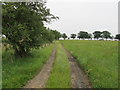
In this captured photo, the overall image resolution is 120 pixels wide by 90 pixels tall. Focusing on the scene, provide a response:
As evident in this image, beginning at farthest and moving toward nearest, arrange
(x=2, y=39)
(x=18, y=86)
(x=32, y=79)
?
(x=2, y=39) → (x=32, y=79) → (x=18, y=86)

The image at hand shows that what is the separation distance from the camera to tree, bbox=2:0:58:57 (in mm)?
17203

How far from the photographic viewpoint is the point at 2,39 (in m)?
17.4

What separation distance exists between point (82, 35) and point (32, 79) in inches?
6529

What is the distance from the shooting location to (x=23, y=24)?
735 inches

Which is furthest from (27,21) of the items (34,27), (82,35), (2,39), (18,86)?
(82,35)

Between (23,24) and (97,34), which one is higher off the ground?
(97,34)

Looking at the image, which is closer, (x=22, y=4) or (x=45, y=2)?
(x=22, y=4)

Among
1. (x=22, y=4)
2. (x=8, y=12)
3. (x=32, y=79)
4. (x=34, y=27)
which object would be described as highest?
(x=22, y=4)

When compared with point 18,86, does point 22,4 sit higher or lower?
higher

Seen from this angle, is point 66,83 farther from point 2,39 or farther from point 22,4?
point 22,4

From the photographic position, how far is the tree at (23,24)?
56.4ft

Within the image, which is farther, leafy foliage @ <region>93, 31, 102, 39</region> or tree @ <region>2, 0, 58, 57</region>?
leafy foliage @ <region>93, 31, 102, 39</region>

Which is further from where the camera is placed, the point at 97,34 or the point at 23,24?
the point at 97,34

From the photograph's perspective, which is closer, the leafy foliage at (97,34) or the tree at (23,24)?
the tree at (23,24)
